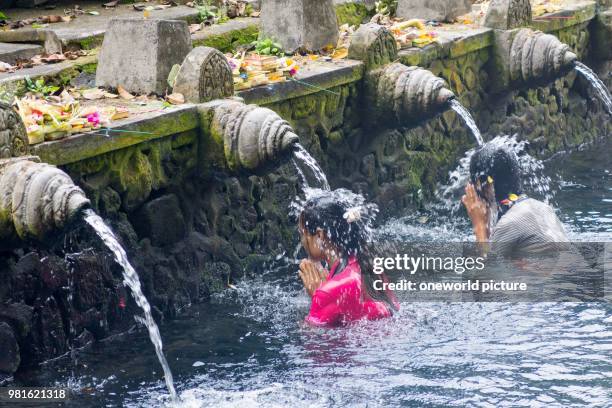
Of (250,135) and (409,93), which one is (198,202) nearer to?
(250,135)

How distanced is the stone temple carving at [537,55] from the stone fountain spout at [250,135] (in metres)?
4.52

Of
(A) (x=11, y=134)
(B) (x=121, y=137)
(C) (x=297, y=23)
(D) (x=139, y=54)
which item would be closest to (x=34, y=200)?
(A) (x=11, y=134)

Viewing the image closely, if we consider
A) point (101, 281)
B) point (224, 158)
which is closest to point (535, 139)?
point (224, 158)

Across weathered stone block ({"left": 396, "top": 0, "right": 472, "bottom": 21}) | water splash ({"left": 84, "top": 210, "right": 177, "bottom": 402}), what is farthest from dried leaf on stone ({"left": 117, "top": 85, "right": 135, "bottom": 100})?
weathered stone block ({"left": 396, "top": 0, "right": 472, "bottom": 21})

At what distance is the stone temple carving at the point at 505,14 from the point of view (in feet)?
37.8

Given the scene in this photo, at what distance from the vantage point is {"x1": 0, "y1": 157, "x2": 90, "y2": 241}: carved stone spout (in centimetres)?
605

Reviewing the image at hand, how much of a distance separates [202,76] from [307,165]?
1.32 metres

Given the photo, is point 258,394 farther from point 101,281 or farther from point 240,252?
point 240,252

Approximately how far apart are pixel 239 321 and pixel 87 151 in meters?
1.58

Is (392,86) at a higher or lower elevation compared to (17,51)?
lower

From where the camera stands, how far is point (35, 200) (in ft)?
19.8

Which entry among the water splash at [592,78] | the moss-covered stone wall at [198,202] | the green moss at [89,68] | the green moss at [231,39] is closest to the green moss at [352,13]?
the moss-covered stone wall at [198,202]

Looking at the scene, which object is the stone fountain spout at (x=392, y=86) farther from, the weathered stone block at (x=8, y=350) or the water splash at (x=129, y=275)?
the weathered stone block at (x=8, y=350)

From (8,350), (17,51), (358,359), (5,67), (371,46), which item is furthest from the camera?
(371,46)
